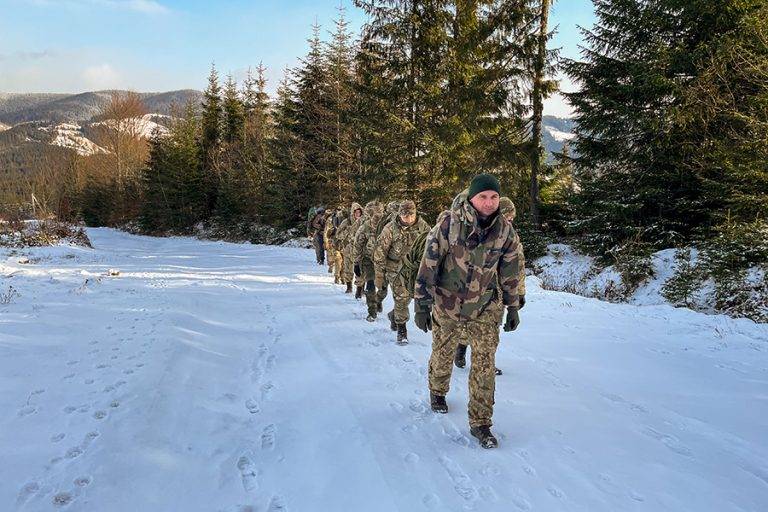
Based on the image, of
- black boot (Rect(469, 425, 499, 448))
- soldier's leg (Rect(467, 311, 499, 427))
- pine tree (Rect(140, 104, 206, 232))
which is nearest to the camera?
black boot (Rect(469, 425, 499, 448))

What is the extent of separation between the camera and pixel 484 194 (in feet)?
11.8

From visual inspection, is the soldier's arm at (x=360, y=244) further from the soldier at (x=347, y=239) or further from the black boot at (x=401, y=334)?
the black boot at (x=401, y=334)

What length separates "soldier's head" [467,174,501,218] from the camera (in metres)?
3.58

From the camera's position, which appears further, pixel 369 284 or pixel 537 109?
pixel 537 109

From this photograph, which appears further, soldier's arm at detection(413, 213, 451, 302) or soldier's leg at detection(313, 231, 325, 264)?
soldier's leg at detection(313, 231, 325, 264)

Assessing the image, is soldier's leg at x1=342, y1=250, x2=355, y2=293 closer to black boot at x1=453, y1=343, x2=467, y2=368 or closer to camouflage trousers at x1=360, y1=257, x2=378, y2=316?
camouflage trousers at x1=360, y1=257, x2=378, y2=316

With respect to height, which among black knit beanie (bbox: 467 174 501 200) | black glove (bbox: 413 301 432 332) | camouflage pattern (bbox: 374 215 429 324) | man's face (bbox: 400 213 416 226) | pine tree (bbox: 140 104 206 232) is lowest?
black glove (bbox: 413 301 432 332)

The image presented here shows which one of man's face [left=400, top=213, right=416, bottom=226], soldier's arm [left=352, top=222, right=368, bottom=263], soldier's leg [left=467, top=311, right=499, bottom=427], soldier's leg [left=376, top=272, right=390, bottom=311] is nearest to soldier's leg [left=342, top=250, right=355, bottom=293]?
soldier's arm [left=352, top=222, right=368, bottom=263]

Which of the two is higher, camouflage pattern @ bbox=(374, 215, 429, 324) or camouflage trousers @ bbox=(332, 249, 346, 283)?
camouflage pattern @ bbox=(374, 215, 429, 324)

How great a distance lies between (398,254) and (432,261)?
3590 mm

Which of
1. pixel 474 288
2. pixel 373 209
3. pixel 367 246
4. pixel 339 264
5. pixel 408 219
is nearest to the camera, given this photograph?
pixel 474 288

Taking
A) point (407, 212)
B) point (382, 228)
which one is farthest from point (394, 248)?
point (407, 212)

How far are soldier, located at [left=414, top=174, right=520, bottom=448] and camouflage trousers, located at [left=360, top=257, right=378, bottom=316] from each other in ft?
13.8

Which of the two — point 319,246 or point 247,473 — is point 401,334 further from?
point 319,246
